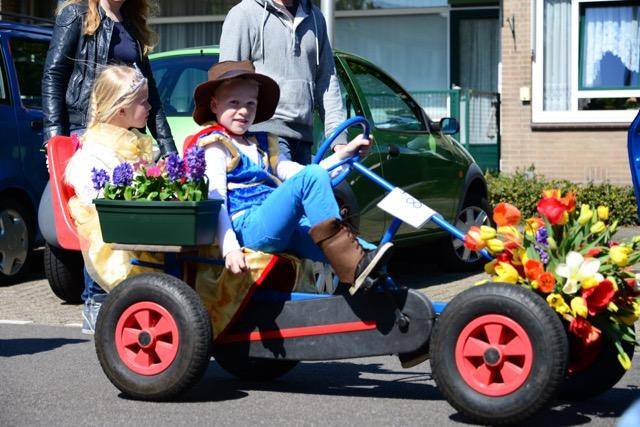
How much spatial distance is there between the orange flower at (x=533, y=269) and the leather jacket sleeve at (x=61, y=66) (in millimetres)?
3417

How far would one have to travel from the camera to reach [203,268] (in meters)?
5.81

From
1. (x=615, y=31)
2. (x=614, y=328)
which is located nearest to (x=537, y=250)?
(x=614, y=328)

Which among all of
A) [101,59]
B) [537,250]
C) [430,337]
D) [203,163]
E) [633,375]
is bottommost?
[633,375]

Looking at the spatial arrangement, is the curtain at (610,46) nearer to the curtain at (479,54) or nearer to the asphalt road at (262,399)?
the curtain at (479,54)

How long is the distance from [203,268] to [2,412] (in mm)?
1076

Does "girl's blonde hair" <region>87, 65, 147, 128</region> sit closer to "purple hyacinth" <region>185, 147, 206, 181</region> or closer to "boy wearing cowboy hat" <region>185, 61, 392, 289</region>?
"boy wearing cowboy hat" <region>185, 61, 392, 289</region>

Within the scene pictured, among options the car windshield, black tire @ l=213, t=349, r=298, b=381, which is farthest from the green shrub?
black tire @ l=213, t=349, r=298, b=381

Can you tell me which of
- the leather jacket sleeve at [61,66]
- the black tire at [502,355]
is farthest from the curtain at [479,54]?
the black tire at [502,355]

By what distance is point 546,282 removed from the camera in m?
5.02

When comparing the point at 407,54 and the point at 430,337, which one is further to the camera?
the point at 407,54

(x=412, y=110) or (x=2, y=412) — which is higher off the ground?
(x=412, y=110)

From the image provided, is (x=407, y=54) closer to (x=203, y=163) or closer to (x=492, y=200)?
(x=492, y=200)

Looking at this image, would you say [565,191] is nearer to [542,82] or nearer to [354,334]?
[542,82]

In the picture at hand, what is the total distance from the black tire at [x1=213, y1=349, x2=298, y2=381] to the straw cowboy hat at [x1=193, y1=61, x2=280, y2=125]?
1.17 metres
